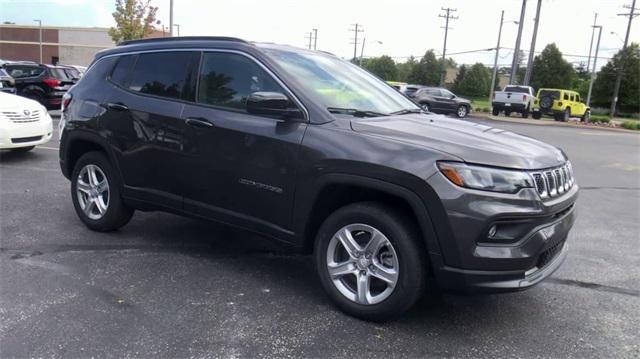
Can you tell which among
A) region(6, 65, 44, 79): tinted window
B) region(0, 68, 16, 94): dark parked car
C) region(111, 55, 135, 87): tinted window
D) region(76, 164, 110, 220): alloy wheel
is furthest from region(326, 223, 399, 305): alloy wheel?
region(6, 65, 44, 79): tinted window

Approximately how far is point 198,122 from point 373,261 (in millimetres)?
1765

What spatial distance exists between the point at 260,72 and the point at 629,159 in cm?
1352

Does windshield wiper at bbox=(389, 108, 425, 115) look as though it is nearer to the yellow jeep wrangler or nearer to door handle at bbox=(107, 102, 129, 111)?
door handle at bbox=(107, 102, 129, 111)

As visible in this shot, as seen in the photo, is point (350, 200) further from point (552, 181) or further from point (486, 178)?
point (552, 181)

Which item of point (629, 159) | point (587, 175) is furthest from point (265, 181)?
point (629, 159)

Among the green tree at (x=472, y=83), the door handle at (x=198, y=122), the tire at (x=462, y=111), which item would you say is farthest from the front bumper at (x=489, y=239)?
the green tree at (x=472, y=83)

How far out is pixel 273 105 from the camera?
362cm

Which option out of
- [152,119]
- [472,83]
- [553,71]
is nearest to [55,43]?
[472,83]

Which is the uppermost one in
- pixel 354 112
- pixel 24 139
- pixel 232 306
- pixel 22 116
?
pixel 354 112

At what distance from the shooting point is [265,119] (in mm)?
3859

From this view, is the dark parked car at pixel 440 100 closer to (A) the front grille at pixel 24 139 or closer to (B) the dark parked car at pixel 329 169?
(A) the front grille at pixel 24 139

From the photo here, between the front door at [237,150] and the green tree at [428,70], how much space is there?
3020 inches

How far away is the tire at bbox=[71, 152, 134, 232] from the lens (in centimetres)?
495

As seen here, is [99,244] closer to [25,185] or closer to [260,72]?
[260,72]
